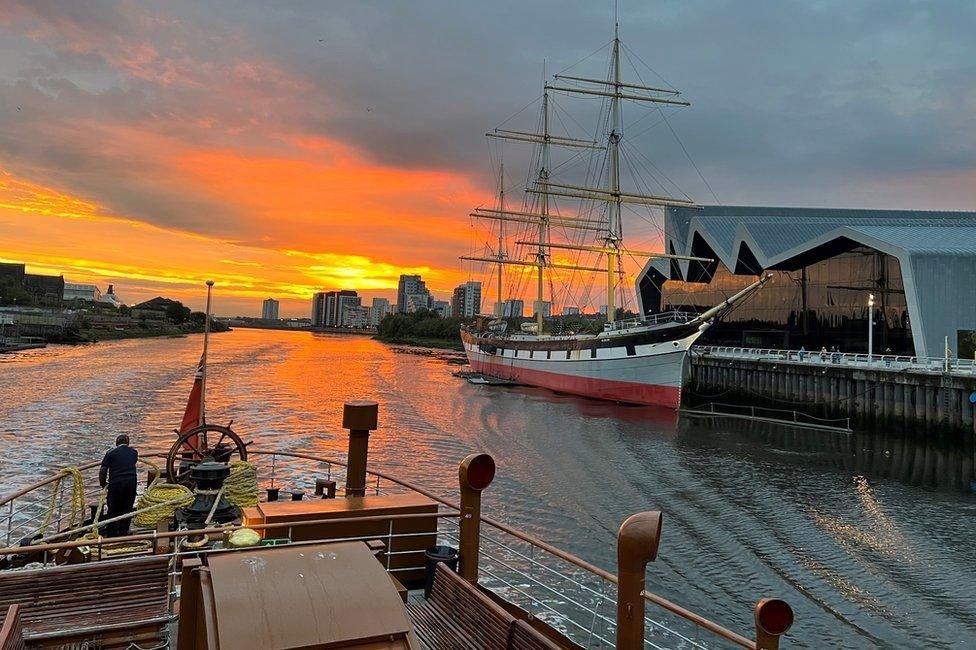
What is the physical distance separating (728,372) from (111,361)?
64.6 metres

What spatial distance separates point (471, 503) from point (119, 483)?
647 cm

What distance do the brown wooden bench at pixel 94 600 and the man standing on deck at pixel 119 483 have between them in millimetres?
4360

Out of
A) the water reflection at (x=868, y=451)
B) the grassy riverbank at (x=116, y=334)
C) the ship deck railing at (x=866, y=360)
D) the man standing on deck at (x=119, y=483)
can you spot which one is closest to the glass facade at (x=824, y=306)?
the ship deck railing at (x=866, y=360)

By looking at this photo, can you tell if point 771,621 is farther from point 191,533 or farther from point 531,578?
point 191,533

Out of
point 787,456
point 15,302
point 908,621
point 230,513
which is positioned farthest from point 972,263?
point 15,302

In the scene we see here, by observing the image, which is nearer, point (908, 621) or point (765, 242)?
point (908, 621)

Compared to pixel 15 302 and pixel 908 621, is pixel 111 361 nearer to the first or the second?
pixel 908 621

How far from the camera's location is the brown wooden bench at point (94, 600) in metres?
4.91

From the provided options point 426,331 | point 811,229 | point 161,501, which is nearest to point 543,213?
point 811,229

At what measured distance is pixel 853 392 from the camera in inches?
1375

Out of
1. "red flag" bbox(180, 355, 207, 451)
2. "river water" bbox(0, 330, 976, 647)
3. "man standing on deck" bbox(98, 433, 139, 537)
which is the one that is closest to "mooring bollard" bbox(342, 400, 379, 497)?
"man standing on deck" bbox(98, 433, 139, 537)

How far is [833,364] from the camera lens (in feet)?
120

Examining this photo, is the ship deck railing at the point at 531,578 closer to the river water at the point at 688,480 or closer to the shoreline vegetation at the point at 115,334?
the river water at the point at 688,480

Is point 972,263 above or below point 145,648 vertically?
above
